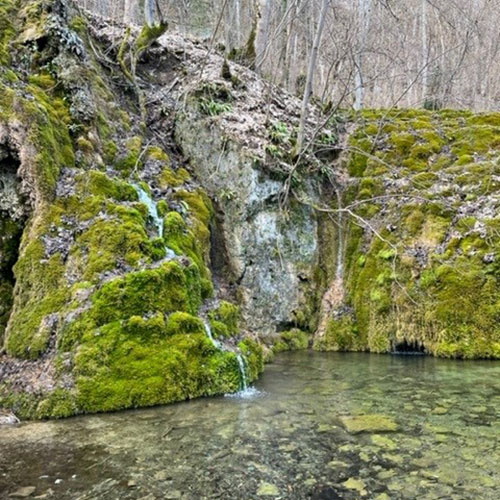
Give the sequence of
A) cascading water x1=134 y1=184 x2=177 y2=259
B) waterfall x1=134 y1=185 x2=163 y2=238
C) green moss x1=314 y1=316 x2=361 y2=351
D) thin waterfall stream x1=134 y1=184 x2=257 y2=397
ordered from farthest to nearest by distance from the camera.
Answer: green moss x1=314 y1=316 x2=361 y2=351, waterfall x1=134 y1=185 x2=163 y2=238, cascading water x1=134 y1=184 x2=177 y2=259, thin waterfall stream x1=134 y1=184 x2=257 y2=397

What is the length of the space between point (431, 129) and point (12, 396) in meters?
13.1

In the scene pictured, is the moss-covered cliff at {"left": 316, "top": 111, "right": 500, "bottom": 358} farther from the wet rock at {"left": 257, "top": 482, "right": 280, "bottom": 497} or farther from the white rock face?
the wet rock at {"left": 257, "top": 482, "right": 280, "bottom": 497}

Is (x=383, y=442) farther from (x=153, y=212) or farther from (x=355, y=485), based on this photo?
(x=153, y=212)

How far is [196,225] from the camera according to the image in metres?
9.88

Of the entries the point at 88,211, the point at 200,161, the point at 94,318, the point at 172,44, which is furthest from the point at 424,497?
the point at 172,44

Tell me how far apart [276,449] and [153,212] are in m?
5.29

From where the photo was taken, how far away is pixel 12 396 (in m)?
5.81

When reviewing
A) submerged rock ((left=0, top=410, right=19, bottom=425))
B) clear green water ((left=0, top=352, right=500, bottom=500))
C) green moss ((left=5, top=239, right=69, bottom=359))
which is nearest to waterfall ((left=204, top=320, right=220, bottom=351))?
clear green water ((left=0, top=352, right=500, bottom=500))

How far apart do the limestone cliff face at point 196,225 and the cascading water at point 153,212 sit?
58mm

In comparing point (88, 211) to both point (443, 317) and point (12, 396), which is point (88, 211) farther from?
point (443, 317)

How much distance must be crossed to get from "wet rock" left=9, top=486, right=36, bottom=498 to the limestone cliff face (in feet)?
6.59

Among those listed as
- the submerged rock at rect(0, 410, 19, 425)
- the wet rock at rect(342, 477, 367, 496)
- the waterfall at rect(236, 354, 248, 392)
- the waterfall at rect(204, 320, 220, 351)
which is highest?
the waterfall at rect(204, 320, 220, 351)

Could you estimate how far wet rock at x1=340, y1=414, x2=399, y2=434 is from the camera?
16.7 ft

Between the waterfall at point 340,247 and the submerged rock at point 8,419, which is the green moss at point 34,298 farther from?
the waterfall at point 340,247
